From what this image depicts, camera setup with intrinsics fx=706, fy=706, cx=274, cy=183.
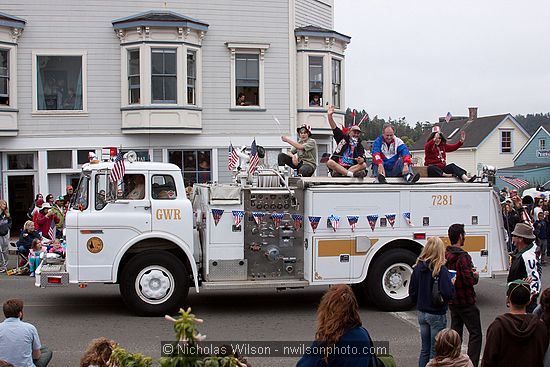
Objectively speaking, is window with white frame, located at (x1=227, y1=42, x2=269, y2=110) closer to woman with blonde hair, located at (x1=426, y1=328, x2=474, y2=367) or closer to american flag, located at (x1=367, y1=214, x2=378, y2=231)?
american flag, located at (x1=367, y1=214, x2=378, y2=231)

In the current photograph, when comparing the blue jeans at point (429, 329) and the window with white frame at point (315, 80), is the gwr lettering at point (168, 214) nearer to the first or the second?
the blue jeans at point (429, 329)

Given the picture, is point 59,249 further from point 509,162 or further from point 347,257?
point 509,162

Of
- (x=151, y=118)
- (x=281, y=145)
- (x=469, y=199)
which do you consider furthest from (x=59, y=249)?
(x=281, y=145)

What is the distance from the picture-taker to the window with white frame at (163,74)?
23.2 meters

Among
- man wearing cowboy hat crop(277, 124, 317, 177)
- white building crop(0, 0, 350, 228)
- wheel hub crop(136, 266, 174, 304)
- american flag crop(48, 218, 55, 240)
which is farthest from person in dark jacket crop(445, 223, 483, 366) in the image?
white building crop(0, 0, 350, 228)

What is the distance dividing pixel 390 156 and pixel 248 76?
41.2ft

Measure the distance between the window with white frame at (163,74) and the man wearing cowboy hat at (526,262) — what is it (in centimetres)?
1716

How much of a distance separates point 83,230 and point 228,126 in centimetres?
1372

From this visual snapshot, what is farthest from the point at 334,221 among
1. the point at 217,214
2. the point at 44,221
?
the point at 44,221

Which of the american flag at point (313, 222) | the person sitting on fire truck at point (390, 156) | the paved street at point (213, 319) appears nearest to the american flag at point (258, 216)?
the american flag at point (313, 222)

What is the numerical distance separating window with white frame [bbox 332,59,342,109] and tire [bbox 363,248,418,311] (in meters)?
14.8

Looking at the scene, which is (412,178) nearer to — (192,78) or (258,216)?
(258,216)

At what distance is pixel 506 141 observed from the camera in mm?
54125

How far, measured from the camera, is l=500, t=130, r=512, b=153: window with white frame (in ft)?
176
